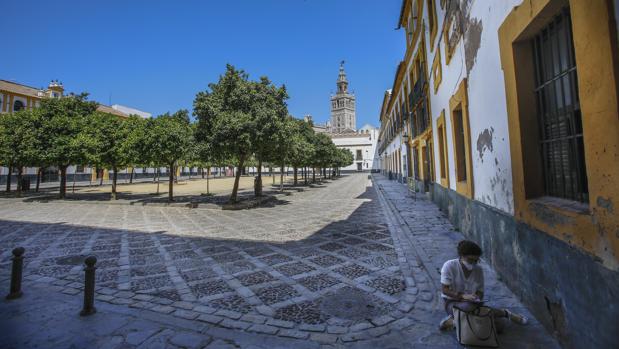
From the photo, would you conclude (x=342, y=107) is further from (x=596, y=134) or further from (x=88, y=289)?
(x=596, y=134)

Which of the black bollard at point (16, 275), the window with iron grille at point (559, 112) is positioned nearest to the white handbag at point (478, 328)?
the window with iron grille at point (559, 112)

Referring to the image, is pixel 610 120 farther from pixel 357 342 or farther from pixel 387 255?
pixel 387 255

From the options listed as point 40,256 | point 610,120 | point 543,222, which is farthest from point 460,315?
point 40,256

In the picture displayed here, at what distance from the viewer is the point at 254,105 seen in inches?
435

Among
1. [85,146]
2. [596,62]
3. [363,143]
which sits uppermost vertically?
[363,143]

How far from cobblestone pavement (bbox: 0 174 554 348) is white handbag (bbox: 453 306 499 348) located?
202 millimetres

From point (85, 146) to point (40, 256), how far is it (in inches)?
415

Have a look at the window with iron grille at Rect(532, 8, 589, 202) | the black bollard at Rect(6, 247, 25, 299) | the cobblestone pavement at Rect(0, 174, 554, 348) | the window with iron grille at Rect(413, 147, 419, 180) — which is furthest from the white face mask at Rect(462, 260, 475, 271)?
the window with iron grille at Rect(413, 147, 419, 180)

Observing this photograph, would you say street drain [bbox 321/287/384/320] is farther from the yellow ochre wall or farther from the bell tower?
the bell tower

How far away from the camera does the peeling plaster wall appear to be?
3604 mm

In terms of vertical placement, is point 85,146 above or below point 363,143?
below

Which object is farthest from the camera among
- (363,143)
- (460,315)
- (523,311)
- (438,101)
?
(363,143)

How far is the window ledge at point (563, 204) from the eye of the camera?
2.22 m

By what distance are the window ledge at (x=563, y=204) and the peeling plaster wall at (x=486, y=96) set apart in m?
0.53
